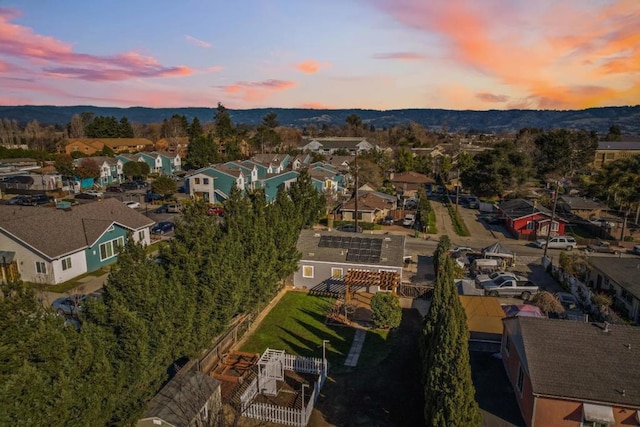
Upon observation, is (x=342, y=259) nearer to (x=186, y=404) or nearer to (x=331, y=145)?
(x=186, y=404)

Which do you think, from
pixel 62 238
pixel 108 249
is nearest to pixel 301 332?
pixel 108 249

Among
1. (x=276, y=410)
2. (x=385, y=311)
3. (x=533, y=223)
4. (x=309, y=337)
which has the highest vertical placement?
(x=533, y=223)

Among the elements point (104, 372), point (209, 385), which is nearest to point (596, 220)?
point (209, 385)

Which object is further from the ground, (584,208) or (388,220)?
(584,208)

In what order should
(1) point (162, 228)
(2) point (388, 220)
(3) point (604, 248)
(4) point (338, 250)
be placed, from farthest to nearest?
(2) point (388, 220), (1) point (162, 228), (3) point (604, 248), (4) point (338, 250)

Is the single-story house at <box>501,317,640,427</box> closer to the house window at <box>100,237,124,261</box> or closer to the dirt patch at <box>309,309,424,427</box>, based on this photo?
the dirt patch at <box>309,309,424,427</box>

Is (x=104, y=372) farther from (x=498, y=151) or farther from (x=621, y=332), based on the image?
(x=498, y=151)

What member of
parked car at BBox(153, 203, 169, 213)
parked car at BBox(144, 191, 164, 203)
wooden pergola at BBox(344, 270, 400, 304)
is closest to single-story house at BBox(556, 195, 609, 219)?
wooden pergola at BBox(344, 270, 400, 304)
